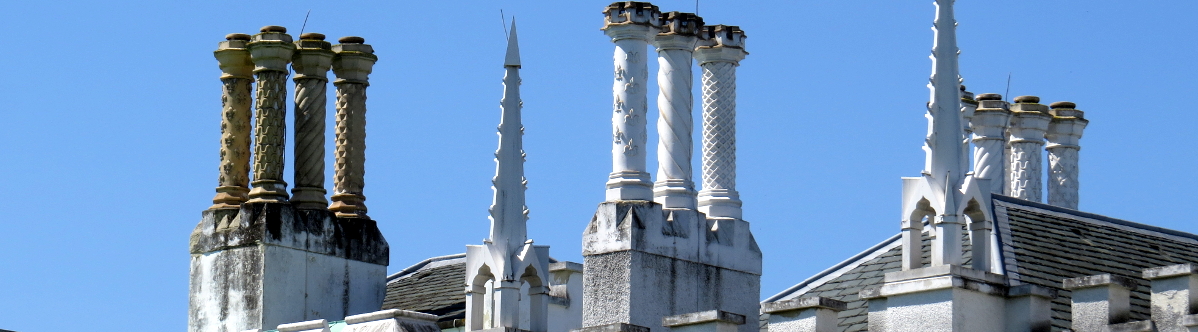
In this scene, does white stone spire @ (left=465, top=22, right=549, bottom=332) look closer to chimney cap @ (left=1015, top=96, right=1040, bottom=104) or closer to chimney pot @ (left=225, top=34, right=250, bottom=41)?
chimney pot @ (left=225, top=34, right=250, bottom=41)

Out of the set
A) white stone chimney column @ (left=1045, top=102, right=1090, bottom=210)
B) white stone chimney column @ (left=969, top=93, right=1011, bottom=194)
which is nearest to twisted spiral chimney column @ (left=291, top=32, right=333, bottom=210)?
white stone chimney column @ (left=969, top=93, right=1011, bottom=194)

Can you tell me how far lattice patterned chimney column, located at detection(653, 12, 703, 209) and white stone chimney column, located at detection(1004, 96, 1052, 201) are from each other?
6.09m

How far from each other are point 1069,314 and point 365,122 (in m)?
12.2

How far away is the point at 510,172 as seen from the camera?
78.7ft

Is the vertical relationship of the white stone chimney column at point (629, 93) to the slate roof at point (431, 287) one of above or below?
above

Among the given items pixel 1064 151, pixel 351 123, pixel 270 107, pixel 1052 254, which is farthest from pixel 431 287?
pixel 1052 254

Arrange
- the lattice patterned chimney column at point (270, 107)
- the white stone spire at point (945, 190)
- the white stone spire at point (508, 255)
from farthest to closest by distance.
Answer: the lattice patterned chimney column at point (270, 107), the white stone spire at point (508, 255), the white stone spire at point (945, 190)

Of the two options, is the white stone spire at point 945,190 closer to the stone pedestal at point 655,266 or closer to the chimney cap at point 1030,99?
the stone pedestal at point 655,266

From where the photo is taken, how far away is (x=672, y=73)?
25.7 meters

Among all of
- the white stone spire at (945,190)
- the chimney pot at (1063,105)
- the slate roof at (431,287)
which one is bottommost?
the slate roof at (431,287)

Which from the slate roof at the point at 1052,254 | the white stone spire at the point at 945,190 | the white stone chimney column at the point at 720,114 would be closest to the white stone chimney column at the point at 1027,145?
the slate roof at the point at 1052,254

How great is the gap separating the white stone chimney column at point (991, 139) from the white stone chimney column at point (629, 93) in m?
5.27

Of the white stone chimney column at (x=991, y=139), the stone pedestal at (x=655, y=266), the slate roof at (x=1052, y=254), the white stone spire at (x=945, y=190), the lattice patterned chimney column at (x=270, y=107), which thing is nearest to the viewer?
the white stone spire at (x=945, y=190)

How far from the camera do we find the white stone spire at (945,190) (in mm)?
20125
